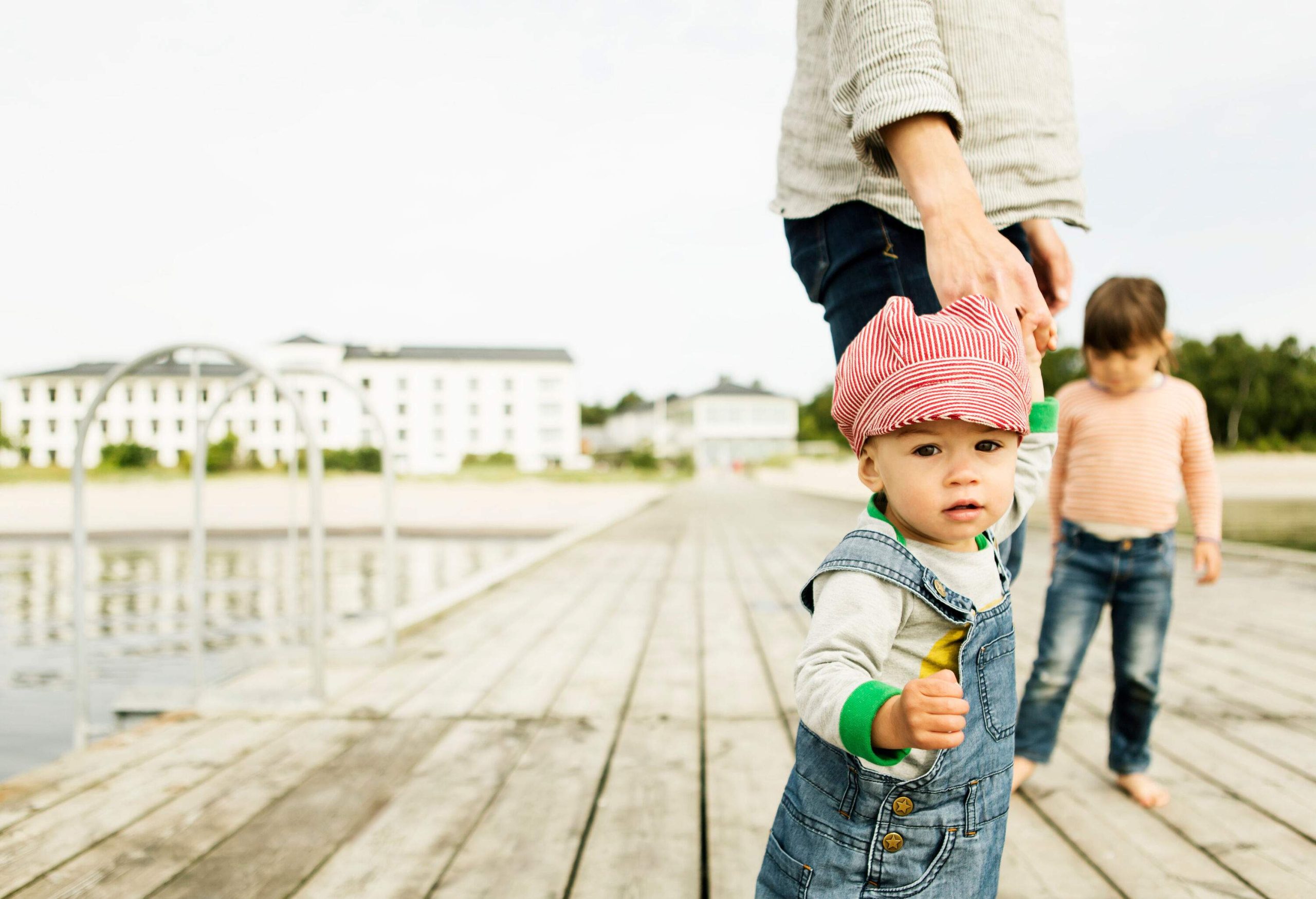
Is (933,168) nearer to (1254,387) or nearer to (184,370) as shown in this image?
(184,370)

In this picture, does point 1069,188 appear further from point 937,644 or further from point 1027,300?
point 937,644

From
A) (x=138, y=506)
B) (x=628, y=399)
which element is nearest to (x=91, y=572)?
(x=138, y=506)

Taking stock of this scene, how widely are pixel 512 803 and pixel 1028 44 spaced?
1967 mm

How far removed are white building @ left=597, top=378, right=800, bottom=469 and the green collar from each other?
70631 millimetres

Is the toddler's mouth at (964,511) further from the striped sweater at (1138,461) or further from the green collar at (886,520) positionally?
the striped sweater at (1138,461)

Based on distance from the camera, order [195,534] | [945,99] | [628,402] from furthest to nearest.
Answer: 1. [628,402]
2. [195,534]
3. [945,99]

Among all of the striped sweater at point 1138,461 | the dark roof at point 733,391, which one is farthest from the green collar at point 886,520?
the dark roof at point 733,391

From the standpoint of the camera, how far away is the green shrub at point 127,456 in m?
5.25

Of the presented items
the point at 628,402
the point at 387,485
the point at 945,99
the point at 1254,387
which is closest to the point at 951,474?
the point at 945,99

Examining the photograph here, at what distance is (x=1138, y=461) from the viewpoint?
220 cm

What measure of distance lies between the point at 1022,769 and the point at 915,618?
141 cm

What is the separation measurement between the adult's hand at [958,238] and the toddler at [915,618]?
45 millimetres

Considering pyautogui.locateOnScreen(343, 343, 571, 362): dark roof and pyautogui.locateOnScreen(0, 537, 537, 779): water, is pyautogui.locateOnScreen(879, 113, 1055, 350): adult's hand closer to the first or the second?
pyautogui.locateOnScreen(0, 537, 537, 779): water

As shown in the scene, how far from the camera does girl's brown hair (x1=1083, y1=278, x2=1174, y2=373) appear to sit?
214cm
